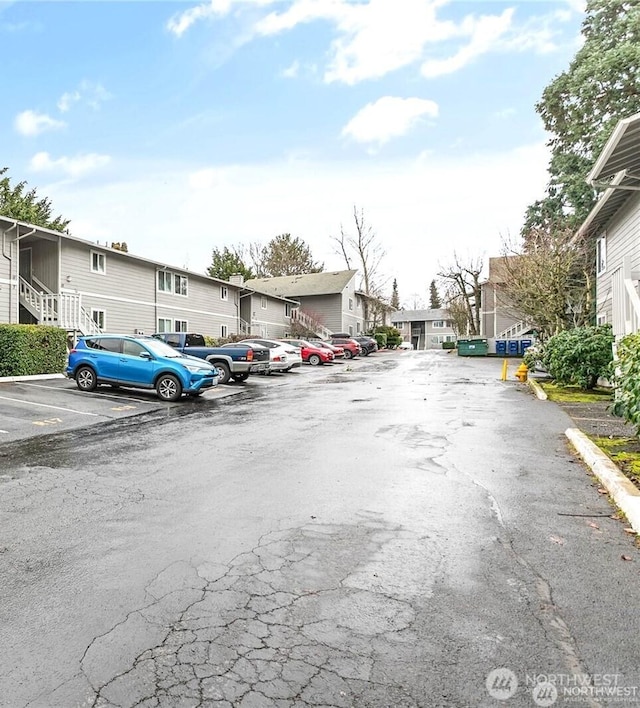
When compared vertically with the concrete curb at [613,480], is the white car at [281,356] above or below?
above

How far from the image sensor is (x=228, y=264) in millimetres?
63188

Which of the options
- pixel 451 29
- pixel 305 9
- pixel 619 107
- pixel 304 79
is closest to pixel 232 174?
pixel 304 79

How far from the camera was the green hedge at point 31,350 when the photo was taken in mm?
16344

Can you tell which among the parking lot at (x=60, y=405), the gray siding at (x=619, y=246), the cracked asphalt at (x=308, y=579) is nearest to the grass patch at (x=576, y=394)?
the gray siding at (x=619, y=246)

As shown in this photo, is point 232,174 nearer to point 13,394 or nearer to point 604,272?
point 13,394

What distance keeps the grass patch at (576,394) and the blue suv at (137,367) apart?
32.1 feet

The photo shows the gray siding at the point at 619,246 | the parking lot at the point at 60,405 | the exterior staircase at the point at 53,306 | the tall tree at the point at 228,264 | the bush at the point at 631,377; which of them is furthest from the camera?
the tall tree at the point at 228,264

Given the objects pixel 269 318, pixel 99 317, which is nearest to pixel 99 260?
pixel 99 317

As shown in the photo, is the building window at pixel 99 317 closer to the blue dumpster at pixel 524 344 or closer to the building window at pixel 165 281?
the building window at pixel 165 281

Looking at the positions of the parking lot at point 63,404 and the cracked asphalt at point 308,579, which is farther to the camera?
the parking lot at point 63,404

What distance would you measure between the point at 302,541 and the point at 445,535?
4.07 feet

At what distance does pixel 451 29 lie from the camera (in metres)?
14.3

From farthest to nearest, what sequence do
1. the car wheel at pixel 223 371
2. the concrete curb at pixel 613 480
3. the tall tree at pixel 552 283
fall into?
the tall tree at pixel 552 283, the car wheel at pixel 223 371, the concrete curb at pixel 613 480

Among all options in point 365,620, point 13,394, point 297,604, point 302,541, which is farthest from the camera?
point 13,394
